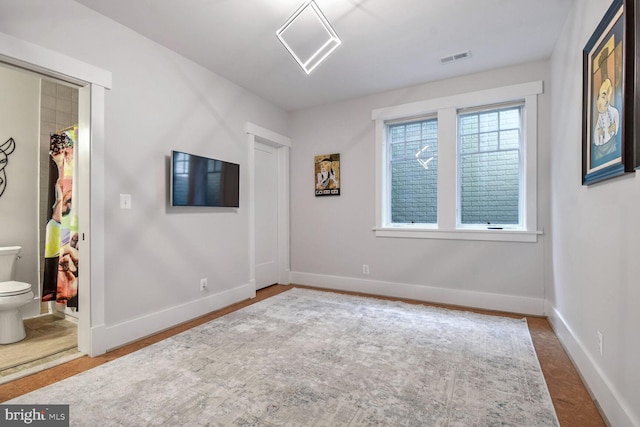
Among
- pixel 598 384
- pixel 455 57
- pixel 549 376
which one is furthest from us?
pixel 455 57

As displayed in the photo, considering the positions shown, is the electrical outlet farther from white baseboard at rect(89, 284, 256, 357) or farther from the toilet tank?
the toilet tank

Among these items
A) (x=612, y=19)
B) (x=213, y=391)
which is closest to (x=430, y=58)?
(x=612, y=19)

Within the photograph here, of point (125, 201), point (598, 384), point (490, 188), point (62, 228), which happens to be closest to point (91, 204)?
point (125, 201)

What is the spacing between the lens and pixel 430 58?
3227 mm

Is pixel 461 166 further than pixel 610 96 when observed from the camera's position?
Yes

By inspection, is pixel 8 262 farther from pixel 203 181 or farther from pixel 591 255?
pixel 591 255

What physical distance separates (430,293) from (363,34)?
2.96 m

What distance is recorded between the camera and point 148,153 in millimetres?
2801

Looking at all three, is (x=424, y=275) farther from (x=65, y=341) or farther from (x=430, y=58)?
(x=65, y=341)

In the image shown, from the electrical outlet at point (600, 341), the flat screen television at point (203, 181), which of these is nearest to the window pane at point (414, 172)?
the flat screen television at point (203, 181)

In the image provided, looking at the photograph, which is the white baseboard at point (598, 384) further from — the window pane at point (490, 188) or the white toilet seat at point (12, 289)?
the white toilet seat at point (12, 289)

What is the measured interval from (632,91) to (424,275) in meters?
2.79

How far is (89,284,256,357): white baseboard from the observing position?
2.42 metres

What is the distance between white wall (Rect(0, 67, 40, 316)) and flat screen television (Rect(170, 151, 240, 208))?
5.93ft
